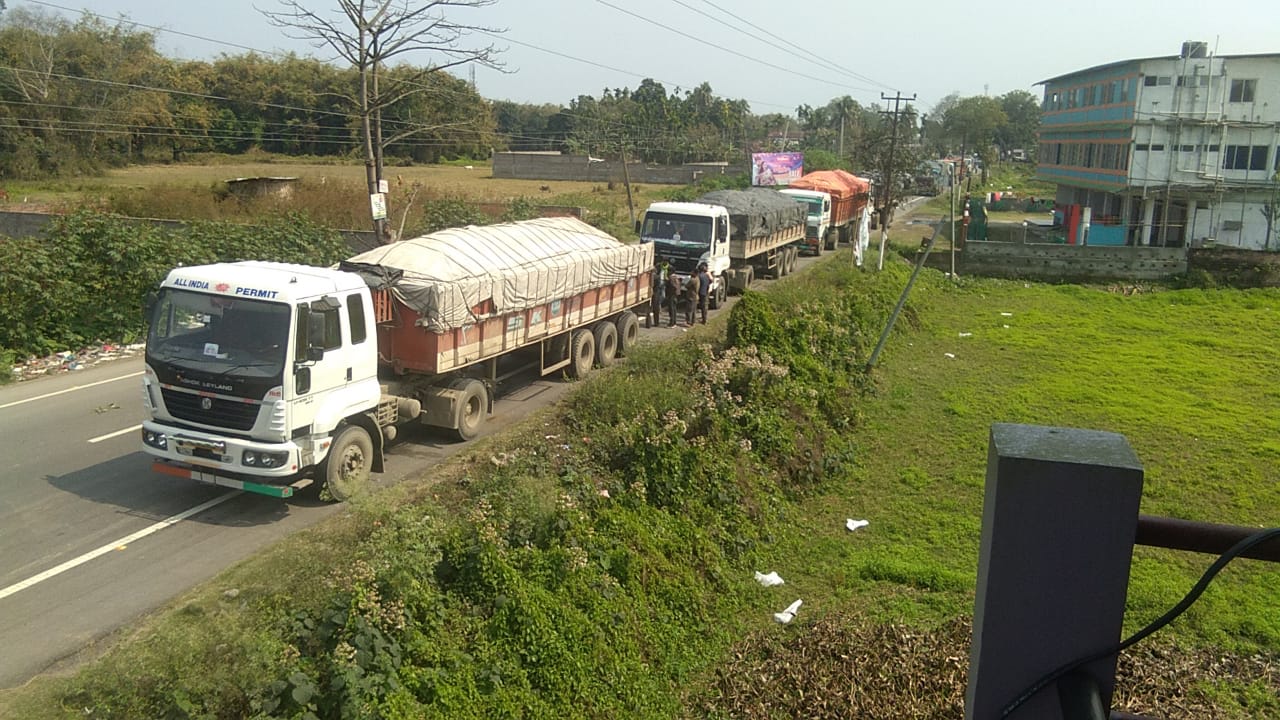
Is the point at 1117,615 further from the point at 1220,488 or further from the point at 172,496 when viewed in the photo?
the point at 1220,488

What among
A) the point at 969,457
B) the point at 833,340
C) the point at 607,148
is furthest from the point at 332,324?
the point at 607,148

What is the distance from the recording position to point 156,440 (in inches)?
361

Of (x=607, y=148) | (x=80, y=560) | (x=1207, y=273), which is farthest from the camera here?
(x=607, y=148)

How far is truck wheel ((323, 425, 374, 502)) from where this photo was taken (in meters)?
9.49

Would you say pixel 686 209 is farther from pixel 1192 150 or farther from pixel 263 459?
pixel 1192 150

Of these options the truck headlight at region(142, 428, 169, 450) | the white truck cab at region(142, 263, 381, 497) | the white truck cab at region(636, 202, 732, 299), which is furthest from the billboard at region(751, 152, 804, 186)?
the truck headlight at region(142, 428, 169, 450)

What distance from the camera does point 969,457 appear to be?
12.6 metres

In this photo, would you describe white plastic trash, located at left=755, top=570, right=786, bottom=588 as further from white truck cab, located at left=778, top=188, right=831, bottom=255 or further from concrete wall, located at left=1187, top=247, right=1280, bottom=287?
concrete wall, located at left=1187, top=247, right=1280, bottom=287

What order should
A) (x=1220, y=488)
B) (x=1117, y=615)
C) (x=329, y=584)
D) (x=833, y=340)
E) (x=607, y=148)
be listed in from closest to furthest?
(x=1117, y=615) → (x=329, y=584) → (x=1220, y=488) → (x=833, y=340) → (x=607, y=148)

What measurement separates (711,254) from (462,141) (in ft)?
128

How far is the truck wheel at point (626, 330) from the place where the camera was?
16.7m

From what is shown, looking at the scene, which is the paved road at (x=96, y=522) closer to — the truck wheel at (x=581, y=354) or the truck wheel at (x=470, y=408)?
the truck wheel at (x=470, y=408)

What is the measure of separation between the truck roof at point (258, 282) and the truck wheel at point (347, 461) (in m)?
1.47

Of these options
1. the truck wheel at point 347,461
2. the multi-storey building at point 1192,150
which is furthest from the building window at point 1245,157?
the truck wheel at point 347,461
